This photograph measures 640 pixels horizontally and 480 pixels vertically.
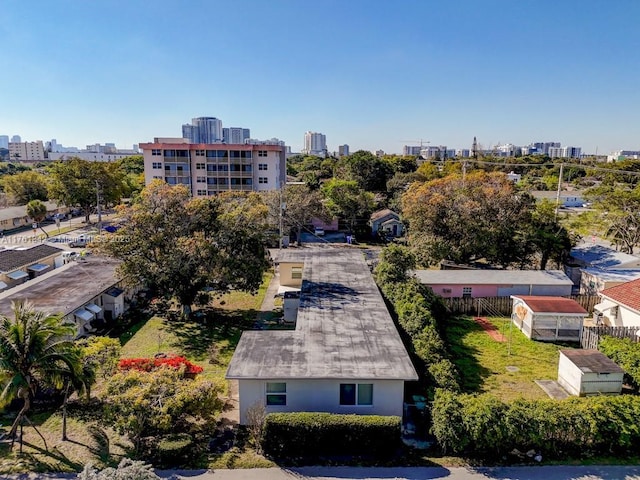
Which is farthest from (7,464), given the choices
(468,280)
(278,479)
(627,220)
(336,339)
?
(627,220)

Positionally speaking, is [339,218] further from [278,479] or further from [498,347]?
[278,479]

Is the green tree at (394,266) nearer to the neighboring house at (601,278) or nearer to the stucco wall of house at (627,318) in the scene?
the stucco wall of house at (627,318)

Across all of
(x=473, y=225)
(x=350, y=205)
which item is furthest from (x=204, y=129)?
(x=473, y=225)

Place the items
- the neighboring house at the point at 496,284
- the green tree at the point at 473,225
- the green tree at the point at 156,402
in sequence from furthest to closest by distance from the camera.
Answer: the green tree at the point at 473,225 < the neighboring house at the point at 496,284 < the green tree at the point at 156,402

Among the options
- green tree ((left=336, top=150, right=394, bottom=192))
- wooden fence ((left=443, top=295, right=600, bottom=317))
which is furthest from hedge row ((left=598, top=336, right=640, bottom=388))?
green tree ((left=336, top=150, right=394, bottom=192))

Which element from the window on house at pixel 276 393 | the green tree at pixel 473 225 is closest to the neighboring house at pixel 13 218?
the green tree at pixel 473 225
